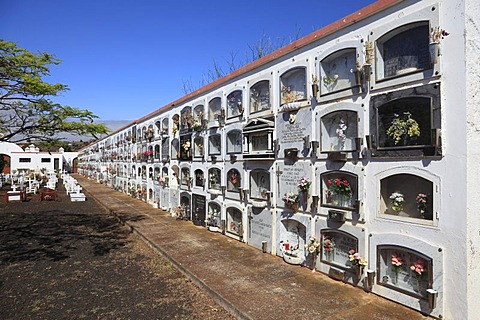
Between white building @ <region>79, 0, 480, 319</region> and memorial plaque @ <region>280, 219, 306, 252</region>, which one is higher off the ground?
white building @ <region>79, 0, 480, 319</region>

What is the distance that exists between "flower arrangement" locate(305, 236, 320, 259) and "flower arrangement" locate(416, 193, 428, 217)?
196 cm

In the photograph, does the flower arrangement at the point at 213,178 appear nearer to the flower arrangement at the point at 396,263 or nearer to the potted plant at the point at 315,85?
the potted plant at the point at 315,85

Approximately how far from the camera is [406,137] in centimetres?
433

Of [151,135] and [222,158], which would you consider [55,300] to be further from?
[151,135]

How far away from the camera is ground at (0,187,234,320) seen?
4.48 m

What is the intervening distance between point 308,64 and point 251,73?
206 centimetres

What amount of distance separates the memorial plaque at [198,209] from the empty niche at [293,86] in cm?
474

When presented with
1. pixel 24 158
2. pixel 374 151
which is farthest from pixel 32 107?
pixel 24 158

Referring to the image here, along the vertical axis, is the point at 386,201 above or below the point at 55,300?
above

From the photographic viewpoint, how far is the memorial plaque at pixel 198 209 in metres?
10.0

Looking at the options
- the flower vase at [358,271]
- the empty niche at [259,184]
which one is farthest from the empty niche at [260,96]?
the flower vase at [358,271]

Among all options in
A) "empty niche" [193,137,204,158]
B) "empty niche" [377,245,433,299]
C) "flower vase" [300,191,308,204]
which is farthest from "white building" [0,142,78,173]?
"empty niche" [377,245,433,299]

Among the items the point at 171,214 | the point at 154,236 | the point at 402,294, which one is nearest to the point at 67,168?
the point at 171,214

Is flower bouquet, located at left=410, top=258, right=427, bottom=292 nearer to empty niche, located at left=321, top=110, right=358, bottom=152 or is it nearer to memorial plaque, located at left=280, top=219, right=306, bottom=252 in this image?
empty niche, located at left=321, top=110, right=358, bottom=152
